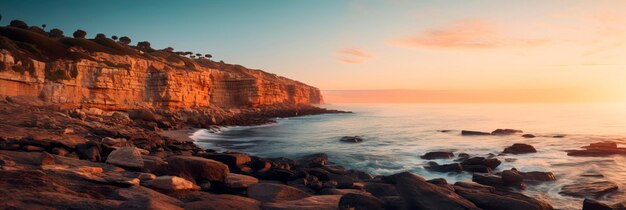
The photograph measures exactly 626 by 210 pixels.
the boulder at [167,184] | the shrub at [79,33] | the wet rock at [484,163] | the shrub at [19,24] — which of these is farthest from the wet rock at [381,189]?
the shrub at [79,33]

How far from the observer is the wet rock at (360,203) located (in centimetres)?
754

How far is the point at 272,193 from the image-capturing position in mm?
8516

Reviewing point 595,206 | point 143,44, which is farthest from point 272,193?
point 143,44

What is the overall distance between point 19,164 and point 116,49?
47.6 meters

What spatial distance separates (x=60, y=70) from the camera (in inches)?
1344

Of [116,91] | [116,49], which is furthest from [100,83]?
[116,49]

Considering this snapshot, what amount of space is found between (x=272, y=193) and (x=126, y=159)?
475 cm

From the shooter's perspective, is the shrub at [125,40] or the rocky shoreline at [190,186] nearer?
the rocky shoreline at [190,186]

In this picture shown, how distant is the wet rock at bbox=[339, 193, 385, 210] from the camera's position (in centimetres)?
754

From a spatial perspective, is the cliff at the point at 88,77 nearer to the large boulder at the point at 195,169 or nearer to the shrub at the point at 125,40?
the large boulder at the point at 195,169

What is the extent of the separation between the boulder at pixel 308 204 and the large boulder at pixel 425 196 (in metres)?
1.55

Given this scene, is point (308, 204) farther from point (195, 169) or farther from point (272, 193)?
point (195, 169)

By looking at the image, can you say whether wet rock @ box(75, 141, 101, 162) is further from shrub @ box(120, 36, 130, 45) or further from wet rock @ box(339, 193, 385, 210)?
shrub @ box(120, 36, 130, 45)

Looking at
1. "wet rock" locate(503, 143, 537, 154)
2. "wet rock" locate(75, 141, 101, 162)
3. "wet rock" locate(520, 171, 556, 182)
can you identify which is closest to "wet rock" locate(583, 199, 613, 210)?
"wet rock" locate(520, 171, 556, 182)
